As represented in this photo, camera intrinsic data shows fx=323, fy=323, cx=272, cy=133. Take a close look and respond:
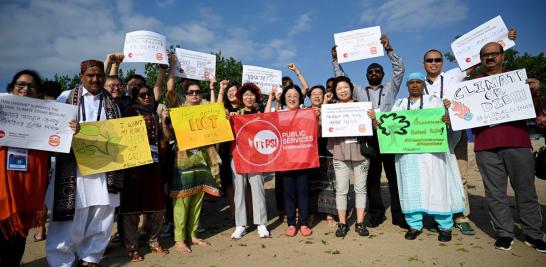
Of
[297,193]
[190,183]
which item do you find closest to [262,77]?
[297,193]

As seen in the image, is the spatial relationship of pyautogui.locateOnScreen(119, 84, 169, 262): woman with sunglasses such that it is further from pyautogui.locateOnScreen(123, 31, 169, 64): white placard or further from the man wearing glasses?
the man wearing glasses

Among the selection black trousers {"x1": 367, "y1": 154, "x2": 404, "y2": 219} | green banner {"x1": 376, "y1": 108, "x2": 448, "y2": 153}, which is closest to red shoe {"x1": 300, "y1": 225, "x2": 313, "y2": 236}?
black trousers {"x1": 367, "y1": 154, "x2": 404, "y2": 219}

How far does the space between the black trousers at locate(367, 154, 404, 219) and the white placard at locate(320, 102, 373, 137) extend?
0.93 meters

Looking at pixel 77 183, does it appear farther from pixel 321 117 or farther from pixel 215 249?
pixel 321 117

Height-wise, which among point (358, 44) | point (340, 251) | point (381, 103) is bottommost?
point (340, 251)

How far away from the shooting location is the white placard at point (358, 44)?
19.4 feet

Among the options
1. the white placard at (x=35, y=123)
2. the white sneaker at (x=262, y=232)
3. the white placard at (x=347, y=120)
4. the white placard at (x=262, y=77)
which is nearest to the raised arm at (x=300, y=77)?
the white placard at (x=262, y=77)

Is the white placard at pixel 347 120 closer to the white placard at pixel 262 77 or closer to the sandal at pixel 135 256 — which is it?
the white placard at pixel 262 77

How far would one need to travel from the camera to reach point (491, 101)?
4.36 meters

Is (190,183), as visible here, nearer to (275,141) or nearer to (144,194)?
(144,194)

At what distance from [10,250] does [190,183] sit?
7.07 ft

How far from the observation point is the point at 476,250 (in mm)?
4406

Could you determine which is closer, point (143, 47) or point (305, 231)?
point (305, 231)

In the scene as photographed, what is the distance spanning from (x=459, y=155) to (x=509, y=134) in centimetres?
127
